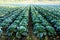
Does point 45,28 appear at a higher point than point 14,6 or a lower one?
lower

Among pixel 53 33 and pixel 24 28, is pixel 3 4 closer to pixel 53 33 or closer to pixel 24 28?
pixel 24 28

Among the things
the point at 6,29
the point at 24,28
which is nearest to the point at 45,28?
the point at 24,28

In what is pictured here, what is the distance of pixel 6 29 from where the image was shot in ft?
12.7

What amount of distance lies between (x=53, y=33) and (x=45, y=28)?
27 centimetres

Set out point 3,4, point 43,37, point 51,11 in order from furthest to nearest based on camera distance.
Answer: point 51,11 → point 3,4 → point 43,37

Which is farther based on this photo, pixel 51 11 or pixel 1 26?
pixel 51 11

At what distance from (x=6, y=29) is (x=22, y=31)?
0.55 meters

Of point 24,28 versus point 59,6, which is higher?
point 59,6

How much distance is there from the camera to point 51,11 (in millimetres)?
4969

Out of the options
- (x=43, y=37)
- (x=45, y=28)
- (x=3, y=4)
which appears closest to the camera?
(x=43, y=37)

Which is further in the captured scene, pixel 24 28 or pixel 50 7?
pixel 50 7

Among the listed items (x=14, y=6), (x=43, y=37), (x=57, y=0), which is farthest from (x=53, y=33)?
(x=14, y=6)

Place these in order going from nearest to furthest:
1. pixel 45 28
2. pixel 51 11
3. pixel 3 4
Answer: pixel 45 28, pixel 3 4, pixel 51 11

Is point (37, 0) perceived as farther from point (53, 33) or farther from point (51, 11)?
point (53, 33)
